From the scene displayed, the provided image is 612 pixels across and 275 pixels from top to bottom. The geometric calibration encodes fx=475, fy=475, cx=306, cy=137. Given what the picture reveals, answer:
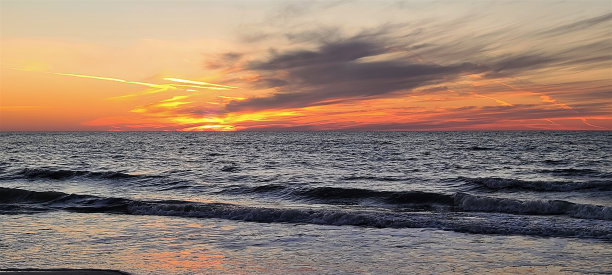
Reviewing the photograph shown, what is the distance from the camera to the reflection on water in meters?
10.1

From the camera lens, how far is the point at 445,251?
38.3 ft

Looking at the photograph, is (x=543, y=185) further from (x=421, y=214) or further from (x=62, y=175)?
(x=62, y=175)

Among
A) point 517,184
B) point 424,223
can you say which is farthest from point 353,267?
point 517,184

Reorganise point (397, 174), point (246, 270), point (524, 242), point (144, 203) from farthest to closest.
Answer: point (397, 174)
point (144, 203)
point (524, 242)
point (246, 270)

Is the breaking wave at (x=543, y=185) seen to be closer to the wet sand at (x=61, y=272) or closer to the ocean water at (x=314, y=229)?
the ocean water at (x=314, y=229)

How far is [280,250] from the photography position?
11.9m

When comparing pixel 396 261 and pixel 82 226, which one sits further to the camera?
pixel 82 226

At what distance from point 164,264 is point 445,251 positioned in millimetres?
6636

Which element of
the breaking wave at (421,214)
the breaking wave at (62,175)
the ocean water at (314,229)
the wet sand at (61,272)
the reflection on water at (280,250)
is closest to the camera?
the wet sand at (61,272)

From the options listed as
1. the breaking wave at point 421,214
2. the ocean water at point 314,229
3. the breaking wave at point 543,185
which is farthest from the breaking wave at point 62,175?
the breaking wave at point 543,185

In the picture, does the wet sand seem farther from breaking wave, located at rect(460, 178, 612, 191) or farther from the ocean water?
breaking wave, located at rect(460, 178, 612, 191)

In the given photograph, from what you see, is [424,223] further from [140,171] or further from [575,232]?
[140,171]

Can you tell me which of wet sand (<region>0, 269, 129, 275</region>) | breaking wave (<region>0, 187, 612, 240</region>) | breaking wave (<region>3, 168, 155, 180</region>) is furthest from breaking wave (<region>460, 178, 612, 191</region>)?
breaking wave (<region>3, 168, 155, 180</region>)

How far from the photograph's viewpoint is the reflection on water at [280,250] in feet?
33.2
